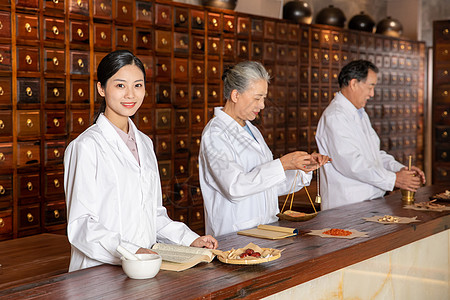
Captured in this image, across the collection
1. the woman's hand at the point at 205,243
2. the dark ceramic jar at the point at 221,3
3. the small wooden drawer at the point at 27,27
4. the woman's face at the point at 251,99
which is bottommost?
the woman's hand at the point at 205,243

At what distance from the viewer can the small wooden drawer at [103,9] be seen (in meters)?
5.13

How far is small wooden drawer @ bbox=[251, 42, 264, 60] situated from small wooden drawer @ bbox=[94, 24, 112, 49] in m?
1.92

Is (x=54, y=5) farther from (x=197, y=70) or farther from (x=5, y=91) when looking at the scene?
(x=197, y=70)

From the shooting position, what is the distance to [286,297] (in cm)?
219

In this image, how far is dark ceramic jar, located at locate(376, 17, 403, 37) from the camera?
9125 mm

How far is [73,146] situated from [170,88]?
366 cm

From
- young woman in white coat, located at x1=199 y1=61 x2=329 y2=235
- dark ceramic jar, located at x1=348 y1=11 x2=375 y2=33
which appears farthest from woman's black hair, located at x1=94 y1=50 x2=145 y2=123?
dark ceramic jar, located at x1=348 y1=11 x2=375 y2=33

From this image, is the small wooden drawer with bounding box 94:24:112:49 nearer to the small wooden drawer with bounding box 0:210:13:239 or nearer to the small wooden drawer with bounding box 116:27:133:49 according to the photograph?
the small wooden drawer with bounding box 116:27:133:49

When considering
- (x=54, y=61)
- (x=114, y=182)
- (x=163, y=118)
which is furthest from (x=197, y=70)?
(x=114, y=182)

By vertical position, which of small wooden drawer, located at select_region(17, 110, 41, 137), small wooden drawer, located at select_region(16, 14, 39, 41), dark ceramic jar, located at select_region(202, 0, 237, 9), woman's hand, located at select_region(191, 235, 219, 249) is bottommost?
woman's hand, located at select_region(191, 235, 219, 249)

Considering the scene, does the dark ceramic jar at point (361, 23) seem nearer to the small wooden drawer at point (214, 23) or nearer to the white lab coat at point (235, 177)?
the small wooden drawer at point (214, 23)

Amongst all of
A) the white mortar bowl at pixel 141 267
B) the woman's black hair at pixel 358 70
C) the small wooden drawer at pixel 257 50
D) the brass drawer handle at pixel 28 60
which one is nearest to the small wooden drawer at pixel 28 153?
the brass drawer handle at pixel 28 60

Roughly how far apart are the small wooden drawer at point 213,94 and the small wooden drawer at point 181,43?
48cm

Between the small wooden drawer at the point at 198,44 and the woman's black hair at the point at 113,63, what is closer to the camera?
the woman's black hair at the point at 113,63
